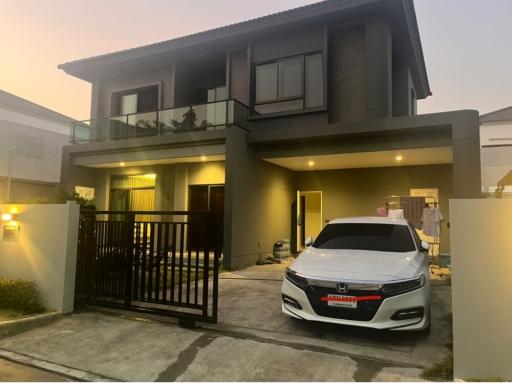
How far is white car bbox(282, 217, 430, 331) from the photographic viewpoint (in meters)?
4.01

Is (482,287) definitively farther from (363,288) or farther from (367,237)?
(367,237)

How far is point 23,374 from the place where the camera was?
141 inches

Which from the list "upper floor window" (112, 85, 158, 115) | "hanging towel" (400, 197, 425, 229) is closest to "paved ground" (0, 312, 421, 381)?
"hanging towel" (400, 197, 425, 229)

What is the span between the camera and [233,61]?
12945mm

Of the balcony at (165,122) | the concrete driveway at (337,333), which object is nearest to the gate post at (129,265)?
the concrete driveway at (337,333)

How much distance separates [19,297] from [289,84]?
380 inches

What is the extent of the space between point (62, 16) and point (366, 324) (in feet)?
35.8

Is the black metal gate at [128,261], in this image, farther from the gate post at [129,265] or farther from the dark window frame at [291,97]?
the dark window frame at [291,97]

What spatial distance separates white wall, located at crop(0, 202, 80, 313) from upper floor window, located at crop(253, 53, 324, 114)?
798 centimetres

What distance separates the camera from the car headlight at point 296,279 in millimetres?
4395

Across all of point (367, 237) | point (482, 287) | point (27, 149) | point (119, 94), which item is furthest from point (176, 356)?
point (27, 149)

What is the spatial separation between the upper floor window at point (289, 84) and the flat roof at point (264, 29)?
1.24 m

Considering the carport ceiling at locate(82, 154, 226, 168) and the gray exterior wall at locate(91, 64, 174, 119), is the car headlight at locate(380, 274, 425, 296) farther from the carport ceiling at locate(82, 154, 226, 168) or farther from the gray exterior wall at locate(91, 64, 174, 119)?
the gray exterior wall at locate(91, 64, 174, 119)

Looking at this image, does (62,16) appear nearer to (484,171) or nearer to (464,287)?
(464,287)
